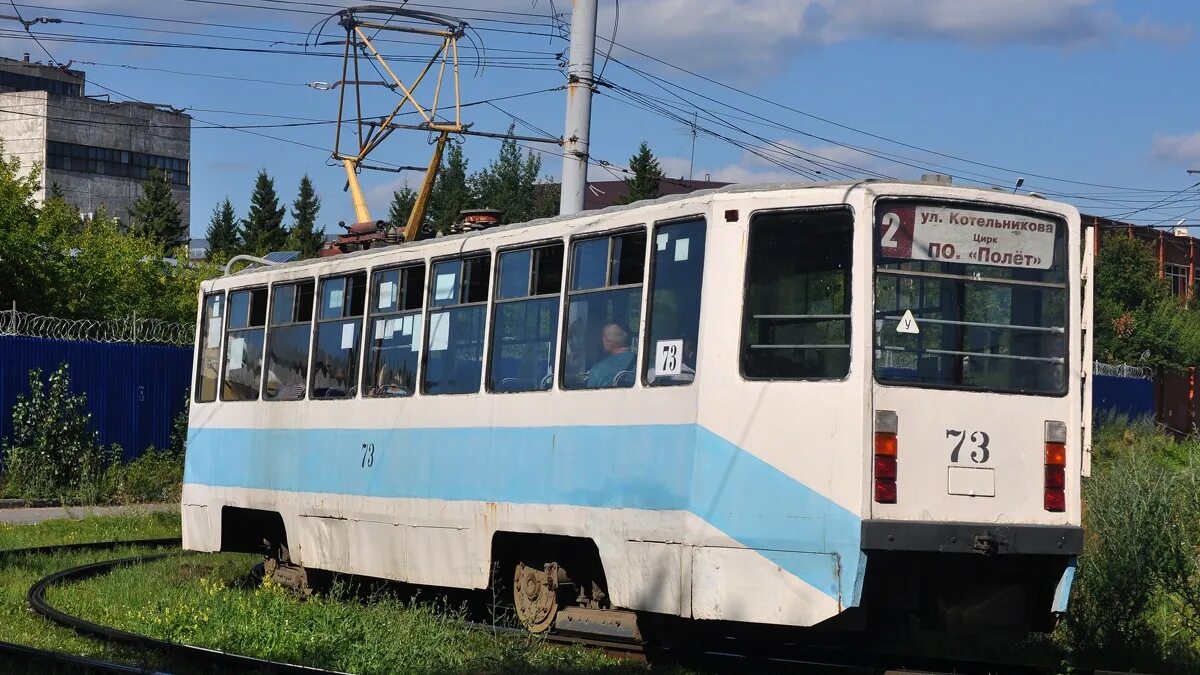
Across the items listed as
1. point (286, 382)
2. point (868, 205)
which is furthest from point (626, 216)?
point (286, 382)

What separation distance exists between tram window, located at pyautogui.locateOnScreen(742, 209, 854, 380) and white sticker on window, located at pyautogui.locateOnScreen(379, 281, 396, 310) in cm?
419

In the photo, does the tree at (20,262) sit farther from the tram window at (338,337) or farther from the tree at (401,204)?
the tree at (401,204)

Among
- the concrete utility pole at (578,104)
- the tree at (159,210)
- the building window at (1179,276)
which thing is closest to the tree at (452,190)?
the tree at (159,210)

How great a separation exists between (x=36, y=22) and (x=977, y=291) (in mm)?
22646

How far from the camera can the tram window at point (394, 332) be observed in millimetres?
12156

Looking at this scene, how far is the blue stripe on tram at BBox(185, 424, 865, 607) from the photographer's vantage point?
8.70 m

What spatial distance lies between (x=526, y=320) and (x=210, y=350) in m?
Result: 5.85

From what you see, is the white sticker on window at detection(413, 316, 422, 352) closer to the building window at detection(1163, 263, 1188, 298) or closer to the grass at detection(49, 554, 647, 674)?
the grass at detection(49, 554, 647, 674)

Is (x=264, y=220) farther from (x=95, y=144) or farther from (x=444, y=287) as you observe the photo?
(x=444, y=287)

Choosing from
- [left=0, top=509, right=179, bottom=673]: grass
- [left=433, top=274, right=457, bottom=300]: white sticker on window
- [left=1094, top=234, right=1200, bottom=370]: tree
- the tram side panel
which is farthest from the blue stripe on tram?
[left=1094, top=234, right=1200, bottom=370]: tree

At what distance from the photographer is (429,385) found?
38.9 feet

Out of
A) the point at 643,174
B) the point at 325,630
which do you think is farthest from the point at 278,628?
the point at 643,174

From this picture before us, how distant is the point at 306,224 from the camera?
9556cm

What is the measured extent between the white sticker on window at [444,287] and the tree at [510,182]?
93.4 metres
